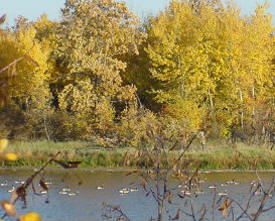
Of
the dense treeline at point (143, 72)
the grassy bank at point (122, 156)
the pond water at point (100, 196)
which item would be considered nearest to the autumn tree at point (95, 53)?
the dense treeline at point (143, 72)

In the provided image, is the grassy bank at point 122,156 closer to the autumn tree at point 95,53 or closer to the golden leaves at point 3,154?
the autumn tree at point 95,53

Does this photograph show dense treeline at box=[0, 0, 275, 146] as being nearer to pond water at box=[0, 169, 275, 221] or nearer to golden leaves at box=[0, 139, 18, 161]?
pond water at box=[0, 169, 275, 221]

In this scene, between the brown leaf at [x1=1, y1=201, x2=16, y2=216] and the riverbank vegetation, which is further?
the riverbank vegetation

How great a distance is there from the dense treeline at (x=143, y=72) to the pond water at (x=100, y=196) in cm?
634

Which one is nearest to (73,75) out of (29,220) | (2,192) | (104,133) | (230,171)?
(104,133)

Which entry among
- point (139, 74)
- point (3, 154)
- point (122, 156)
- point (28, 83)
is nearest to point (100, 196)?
point (122, 156)

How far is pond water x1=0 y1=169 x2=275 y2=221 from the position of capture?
15125 millimetres

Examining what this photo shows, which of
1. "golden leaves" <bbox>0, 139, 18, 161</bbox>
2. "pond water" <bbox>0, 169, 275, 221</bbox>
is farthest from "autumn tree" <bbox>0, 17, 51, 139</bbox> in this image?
"golden leaves" <bbox>0, 139, 18, 161</bbox>

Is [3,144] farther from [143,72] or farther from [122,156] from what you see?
[143,72]

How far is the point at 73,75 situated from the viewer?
3228cm

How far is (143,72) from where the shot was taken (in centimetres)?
3303

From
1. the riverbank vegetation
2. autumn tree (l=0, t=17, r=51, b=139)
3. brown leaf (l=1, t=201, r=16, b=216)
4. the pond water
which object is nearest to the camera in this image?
brown leaf (l=1, t=201, r=16, b=216)

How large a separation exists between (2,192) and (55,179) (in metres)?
3.80

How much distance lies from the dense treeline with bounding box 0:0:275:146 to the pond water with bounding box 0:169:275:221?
20.8ft
